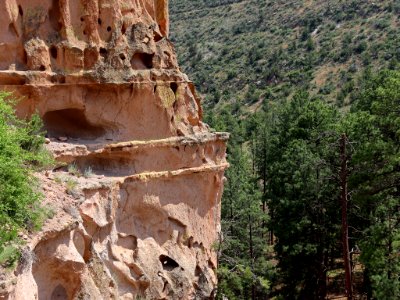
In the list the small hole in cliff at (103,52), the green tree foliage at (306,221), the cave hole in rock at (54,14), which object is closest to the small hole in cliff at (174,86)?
the small hole in cliff at (103,52)

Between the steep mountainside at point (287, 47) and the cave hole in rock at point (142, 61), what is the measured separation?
4410 cm

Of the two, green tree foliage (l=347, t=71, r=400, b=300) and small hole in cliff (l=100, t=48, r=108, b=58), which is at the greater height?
small hole in cliff (l=100, t=48, r=108, b=58)

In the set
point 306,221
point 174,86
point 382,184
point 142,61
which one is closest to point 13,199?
point 142,61

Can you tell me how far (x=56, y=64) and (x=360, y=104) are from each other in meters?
21.8

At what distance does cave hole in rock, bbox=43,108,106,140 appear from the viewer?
1775 centimetres

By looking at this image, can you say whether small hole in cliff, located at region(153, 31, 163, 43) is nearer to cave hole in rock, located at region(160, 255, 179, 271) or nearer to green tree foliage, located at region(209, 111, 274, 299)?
cave hole in rock, located at region(160, 255, 179, 271)

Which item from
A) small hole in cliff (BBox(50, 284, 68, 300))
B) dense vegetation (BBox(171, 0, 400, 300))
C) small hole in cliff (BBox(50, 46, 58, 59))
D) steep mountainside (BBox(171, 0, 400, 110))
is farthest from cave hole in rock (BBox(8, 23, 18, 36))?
steep mountainside (BBox(171, 0, 400, 110))

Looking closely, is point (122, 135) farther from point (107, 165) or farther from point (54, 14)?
point (54, 14)

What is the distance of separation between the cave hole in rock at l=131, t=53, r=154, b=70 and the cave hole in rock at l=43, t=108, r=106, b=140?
8.65 feet

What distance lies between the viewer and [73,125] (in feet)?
59.6

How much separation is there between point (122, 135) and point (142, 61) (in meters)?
2.95

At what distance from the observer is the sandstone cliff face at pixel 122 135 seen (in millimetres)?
16297

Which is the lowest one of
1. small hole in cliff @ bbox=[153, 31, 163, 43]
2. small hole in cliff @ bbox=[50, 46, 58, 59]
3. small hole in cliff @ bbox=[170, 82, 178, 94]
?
small hole in cliff @ bbox=[170, 82, 178, 94]

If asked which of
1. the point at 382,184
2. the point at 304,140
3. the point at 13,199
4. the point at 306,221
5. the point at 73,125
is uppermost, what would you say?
the point at 304,140
